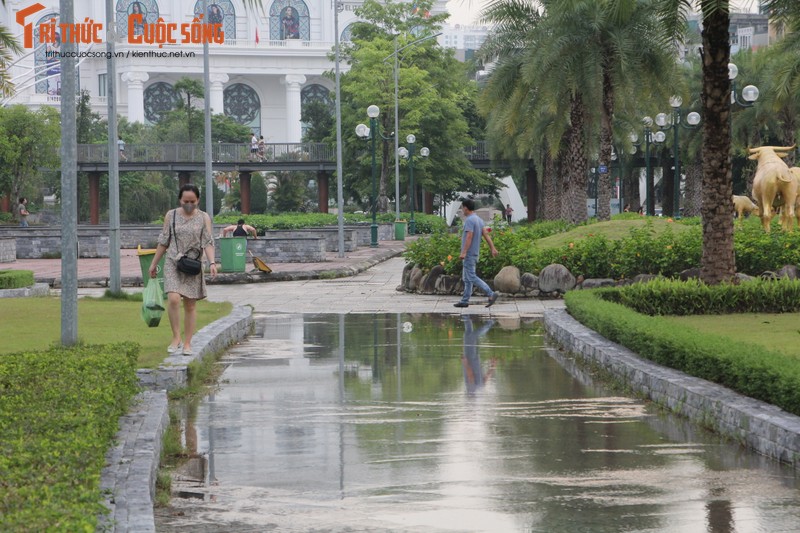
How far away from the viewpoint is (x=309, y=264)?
1364 inches

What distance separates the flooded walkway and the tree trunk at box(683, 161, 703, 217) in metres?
52.5

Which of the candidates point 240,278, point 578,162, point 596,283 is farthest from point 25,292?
point 578,162

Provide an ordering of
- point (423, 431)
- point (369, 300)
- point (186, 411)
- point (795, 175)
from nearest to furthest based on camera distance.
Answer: point (423, 431) < point (186, 411) < point (369, 300) < point (795, 175)

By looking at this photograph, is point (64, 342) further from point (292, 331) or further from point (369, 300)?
point (369, 300)

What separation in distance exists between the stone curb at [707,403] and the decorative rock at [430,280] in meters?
10.3

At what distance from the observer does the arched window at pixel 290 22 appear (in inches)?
4843

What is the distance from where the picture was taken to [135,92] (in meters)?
113

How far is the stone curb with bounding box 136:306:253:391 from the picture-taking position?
11.2m

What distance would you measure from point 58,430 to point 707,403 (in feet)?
14.7

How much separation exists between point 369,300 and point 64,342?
34.0ft

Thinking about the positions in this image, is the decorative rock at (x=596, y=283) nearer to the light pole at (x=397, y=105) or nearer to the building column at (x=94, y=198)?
the light pole at (x=397, y=105)

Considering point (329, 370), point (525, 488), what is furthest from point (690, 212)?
point (525, 488)

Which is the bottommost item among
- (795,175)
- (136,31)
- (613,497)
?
(613,497)

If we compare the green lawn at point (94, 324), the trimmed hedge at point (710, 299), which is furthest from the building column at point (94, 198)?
the trimmed hedge at point (710, 299)
